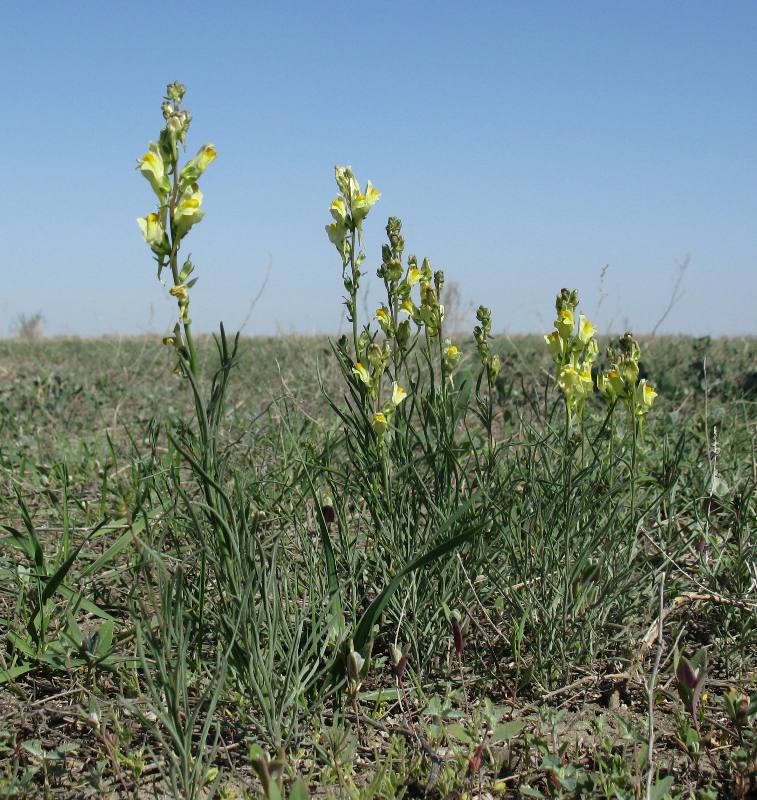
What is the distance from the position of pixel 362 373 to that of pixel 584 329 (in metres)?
0.58

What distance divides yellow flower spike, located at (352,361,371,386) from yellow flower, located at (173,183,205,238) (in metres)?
0.54

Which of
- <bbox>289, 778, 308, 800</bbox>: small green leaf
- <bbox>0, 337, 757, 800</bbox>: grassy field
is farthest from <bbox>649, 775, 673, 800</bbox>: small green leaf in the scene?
<bbox>289, 778, 308, 800</bbox>: small green leaf

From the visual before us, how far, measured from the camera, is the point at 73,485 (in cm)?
319

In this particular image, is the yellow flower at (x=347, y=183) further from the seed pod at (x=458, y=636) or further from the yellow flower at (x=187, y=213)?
the seed pod at (x=458, y=636)

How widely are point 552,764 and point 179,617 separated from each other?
2.63 feet

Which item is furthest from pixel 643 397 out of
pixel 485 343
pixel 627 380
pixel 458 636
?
pixel 458 636

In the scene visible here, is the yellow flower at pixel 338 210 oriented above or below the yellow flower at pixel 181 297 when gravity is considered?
above

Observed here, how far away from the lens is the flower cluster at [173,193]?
137cm

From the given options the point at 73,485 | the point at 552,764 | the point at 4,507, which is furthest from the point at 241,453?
the point at 552,764

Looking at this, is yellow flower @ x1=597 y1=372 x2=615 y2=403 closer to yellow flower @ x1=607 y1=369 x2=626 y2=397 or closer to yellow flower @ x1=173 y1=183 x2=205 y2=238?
yellow flower @ x1=607 y1=369 x2=626 y2=397

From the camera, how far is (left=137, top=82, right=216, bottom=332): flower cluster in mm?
1366

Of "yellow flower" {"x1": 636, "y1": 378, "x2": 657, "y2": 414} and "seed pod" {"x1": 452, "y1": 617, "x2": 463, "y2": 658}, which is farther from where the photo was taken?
"yellow flower" {"x1": 636, "y1": 378, "x2": 657, "y2": 414}

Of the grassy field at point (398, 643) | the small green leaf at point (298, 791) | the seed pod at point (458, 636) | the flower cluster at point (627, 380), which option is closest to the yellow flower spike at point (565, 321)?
the flower cluster at point (627, 380)

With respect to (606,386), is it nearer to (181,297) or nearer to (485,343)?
(485,343)
